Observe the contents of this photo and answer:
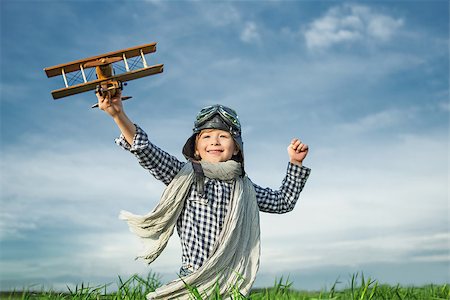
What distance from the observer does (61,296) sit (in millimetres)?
4832

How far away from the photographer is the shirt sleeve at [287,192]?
4.67 m

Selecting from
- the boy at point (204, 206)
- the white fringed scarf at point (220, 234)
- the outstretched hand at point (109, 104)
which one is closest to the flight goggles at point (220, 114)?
the boy at point (204, 206)

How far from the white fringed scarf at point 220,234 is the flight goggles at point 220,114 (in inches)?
11.5

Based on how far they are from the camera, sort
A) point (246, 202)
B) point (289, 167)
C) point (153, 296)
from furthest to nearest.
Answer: point (289, 167)
point (246, 202)
point (153, 296)

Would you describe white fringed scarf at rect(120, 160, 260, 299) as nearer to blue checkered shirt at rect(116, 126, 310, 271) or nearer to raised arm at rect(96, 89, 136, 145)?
blue checkered shirt at rect(116, 126, 310, 271)

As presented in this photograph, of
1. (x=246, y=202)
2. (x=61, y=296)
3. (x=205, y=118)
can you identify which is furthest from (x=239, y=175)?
(x=61, y=296)

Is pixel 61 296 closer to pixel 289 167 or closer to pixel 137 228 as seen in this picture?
pixel 137 228

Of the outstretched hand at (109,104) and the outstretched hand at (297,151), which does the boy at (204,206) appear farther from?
the outstretched hand at (297,151)

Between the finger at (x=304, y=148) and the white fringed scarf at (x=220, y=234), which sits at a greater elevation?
the finger at (x=304, y=148)

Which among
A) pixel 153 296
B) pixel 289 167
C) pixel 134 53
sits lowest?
pixel 153 296

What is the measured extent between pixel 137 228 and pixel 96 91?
983 mm

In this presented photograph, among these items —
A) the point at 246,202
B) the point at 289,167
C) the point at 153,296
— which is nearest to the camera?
the point at 153,296

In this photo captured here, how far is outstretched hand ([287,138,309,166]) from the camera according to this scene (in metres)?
4.68

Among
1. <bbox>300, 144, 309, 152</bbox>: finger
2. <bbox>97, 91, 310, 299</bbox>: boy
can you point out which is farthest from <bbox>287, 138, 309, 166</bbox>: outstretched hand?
<bbox>97, 91, 310, 299</bbox>: boy
